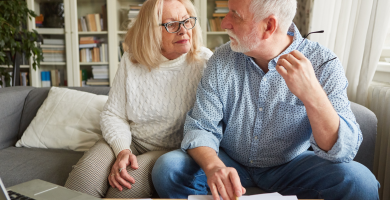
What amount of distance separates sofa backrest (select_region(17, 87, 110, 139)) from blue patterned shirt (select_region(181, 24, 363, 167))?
91cm

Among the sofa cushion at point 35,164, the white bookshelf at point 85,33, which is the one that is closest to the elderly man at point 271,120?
the sofa cushion at point 35,164

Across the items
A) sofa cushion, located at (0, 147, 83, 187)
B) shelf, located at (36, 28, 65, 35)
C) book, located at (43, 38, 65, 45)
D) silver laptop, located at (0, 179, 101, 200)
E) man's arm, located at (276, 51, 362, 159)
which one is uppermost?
shelf, located at (36, 28, 65, 35)

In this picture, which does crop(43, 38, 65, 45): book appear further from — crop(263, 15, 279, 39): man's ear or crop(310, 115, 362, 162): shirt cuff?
crop(310, 115, 362, 162): shirt cuff

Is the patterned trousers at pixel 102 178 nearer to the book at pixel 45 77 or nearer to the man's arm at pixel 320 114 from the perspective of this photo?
the man's arm at pixel 320 114

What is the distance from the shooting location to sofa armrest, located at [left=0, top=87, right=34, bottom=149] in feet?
5.40

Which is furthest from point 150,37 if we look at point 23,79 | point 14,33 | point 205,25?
point 23,79

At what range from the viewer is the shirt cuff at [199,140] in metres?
1.02

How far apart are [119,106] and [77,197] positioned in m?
0.79

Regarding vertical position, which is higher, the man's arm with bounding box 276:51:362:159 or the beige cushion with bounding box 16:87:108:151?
the man's arm with bounding box 276:51:362:159

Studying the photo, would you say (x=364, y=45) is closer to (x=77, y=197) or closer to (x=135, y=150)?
(x=135, y=150)

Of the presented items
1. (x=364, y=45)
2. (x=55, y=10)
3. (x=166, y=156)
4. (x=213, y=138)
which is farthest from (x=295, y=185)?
(x=55, y=10)

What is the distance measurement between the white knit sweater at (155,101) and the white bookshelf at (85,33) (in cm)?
188

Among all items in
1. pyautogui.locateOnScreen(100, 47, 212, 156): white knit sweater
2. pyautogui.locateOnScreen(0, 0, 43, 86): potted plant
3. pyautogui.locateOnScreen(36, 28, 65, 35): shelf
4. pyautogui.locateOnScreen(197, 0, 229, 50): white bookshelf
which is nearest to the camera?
pyautogui.locateOnScreen(100, 47, 212, 156): white knit sweater

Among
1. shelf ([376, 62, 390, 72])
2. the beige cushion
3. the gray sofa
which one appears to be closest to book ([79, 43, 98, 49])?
the gray sofa
